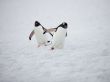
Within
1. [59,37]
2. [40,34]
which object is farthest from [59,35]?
[40,34]

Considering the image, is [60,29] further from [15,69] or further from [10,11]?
[10,11]

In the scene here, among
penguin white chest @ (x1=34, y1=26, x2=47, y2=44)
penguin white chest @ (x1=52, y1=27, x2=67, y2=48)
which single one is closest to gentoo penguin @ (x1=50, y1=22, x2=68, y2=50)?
penguin white chest @ (x1=52, y1=27, x2=67, y2=48)

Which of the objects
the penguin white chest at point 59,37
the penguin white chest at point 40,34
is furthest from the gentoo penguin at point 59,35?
the penguin white chest at point 40,34

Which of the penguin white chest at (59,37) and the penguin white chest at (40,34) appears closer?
the penguin white chest at (59,37)

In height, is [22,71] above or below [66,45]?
below

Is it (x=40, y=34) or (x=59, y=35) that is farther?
(x=40, y=34)

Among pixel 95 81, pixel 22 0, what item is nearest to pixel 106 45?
pixel 95 81

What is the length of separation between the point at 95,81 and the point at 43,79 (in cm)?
154

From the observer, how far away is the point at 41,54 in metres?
8.44

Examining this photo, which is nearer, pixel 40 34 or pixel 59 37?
pixel 59 37

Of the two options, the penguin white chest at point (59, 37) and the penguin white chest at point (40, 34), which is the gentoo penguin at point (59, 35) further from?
the penguin white chest at point (40, 34)

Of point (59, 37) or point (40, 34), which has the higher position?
point (40, 34)

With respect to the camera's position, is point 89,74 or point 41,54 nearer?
point 89,74

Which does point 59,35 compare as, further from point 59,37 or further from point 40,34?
point 40,34
